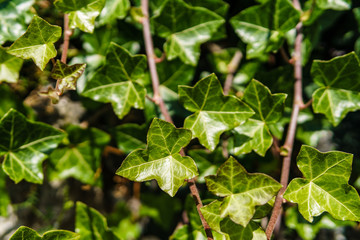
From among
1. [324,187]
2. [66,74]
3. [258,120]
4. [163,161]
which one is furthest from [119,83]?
[324,187]

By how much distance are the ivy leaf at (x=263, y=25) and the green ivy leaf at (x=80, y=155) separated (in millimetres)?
535

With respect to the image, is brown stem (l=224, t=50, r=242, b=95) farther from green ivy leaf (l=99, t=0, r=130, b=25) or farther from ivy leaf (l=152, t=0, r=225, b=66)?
green ivy leaf (l=99, t=0, r=130, b=25)

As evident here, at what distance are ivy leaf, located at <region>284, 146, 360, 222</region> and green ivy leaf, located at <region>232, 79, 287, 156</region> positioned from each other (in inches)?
5.2

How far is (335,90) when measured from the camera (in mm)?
849

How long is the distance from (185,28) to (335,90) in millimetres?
457

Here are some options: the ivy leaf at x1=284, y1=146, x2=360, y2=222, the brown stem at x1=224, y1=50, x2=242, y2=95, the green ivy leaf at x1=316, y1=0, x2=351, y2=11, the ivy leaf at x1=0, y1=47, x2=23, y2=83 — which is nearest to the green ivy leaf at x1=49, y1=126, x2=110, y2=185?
the ivy leaf at x1=0, y1=47, x2=23, y2=83

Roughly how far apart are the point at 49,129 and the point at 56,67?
0.91 ft

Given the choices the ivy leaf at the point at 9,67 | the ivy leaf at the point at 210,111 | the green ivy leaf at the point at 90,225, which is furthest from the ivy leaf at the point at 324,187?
the ivy leaf at the point at 9,67

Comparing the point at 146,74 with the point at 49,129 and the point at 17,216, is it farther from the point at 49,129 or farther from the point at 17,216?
the point at 17,216

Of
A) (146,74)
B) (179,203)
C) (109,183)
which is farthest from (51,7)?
(179,203)

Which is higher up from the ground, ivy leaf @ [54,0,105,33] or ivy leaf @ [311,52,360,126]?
ivy leaf @ [54,0,105,33]

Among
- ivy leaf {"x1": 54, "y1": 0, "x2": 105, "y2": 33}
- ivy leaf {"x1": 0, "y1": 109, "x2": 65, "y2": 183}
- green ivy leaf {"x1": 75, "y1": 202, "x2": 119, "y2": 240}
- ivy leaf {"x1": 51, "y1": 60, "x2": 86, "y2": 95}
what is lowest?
green ivy leaf {"x1": 75, "y1": 202, "x2": 119, "y2": 240}

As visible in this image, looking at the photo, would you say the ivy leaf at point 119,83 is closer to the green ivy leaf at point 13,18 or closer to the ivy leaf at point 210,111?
the ivy leaf at point 210,111

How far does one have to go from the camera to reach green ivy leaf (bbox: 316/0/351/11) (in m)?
0.90
